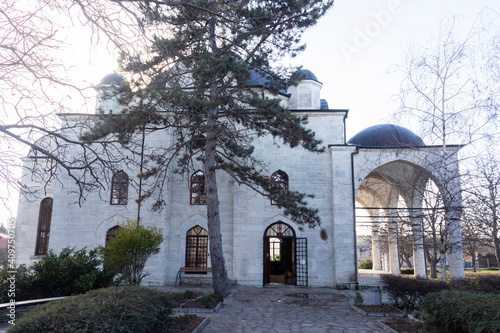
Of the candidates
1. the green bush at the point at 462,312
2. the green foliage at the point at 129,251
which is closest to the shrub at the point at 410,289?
the green bush at the point at 462,312

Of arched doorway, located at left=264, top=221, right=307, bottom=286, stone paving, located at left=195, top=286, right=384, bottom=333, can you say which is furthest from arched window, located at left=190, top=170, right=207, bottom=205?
stone paving, located at left=195, top=286, right=384, bottom=333

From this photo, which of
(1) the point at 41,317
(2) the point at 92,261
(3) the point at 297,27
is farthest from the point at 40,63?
(3) the point at 297,27

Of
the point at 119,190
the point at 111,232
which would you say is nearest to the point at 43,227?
the point at 111,232

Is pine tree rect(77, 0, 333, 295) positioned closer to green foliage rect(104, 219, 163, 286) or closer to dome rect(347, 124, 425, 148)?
green foliage rect(104, 219, 163, 286)

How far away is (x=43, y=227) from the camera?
17.1 meters

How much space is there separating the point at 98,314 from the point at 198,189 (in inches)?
457

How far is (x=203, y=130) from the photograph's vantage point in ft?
41.4

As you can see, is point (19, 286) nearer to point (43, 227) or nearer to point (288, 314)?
point (288, 314)

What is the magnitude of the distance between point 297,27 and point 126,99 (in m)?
5.31

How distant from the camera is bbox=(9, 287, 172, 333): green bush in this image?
4499 mm

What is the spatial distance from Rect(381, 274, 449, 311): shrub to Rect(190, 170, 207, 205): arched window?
28.4ft

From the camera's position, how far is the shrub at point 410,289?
9.26 meters

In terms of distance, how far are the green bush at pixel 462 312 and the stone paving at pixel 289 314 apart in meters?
1.40

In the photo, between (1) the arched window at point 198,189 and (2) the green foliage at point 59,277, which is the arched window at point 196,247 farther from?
(2) the green foliage at point 59,277
